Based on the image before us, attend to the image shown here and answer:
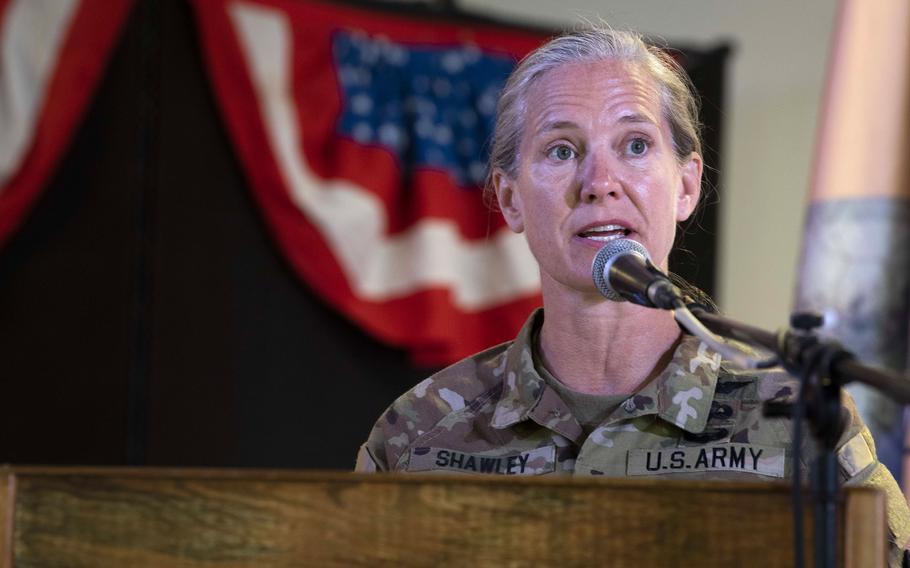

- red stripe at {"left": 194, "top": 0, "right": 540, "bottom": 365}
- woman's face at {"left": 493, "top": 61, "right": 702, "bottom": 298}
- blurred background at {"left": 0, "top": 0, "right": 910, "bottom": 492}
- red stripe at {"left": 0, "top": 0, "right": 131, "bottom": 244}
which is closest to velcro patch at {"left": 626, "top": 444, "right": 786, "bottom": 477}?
woman's face at {"left": 493, "top": 61, "right": 702, "bottom": 298}

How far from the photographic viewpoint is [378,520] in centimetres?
113

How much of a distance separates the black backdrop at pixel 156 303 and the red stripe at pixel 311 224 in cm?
6

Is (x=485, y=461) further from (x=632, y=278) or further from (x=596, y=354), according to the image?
(x=632, y=278)

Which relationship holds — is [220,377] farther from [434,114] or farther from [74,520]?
[74,520]

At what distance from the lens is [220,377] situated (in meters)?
3.69

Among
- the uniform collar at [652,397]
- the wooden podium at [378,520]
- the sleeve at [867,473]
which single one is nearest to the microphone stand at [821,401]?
the wooden podium at [378,520]

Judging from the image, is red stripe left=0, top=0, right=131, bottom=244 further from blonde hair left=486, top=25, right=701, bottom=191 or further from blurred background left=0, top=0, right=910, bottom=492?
blonde hair left=486, top=25, right=701, bottom=191

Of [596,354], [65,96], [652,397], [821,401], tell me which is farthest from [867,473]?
[65,96]

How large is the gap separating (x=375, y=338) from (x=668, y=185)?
213cm

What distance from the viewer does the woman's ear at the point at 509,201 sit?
6.51ft

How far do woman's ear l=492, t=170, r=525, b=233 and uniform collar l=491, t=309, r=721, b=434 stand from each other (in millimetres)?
230

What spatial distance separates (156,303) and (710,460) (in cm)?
229

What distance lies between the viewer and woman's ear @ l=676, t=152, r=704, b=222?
1.93 metres

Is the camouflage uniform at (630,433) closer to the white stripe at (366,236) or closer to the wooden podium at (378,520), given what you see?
the wooden podium at (378,520)
